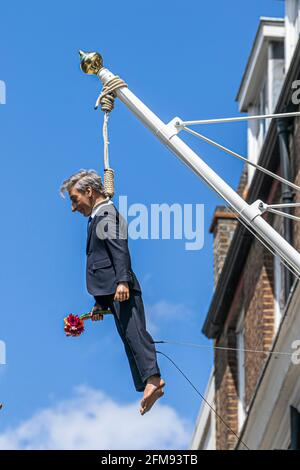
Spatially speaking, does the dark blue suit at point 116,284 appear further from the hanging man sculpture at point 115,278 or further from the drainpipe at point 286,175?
the drainpipe at point 286,175

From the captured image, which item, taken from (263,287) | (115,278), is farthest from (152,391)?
(263,287)

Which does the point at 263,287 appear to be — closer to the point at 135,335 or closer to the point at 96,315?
the point at 96,315

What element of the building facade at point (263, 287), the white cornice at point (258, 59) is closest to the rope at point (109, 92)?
the building facade at point (263, 287)

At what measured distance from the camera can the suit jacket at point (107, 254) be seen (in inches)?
645

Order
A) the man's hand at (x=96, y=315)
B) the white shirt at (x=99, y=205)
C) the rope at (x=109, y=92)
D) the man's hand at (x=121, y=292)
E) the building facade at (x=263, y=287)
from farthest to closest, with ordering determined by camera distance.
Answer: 1. the building facade at (x=263, y=287)
2. the rope at (x=109, y=92)
3. the white shirt at (x=99, y=205)
4. the man's hand at (x=96, y=315)
5. the man's hand at (x=121, y=292)

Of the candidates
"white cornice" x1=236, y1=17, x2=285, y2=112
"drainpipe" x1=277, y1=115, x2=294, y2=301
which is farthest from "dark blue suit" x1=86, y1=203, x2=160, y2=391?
"white cornice" x1=236, y1=17, x2=285, y2=112

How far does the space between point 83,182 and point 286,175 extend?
464 inches

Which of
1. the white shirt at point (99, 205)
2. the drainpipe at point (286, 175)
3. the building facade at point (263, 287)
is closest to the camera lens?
the white shirt at point (99, 205)

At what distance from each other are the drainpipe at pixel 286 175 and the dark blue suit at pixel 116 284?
1125cm

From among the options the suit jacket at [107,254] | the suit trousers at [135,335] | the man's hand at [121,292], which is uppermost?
the suit jacket at [107,254]

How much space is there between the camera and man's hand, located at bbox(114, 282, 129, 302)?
16203 millimetres

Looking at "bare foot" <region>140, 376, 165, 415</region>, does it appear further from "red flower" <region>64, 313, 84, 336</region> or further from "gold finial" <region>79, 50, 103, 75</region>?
"gold finial" <region>79, 50, 103, 75</region>

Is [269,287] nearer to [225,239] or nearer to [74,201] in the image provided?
[225,239]
